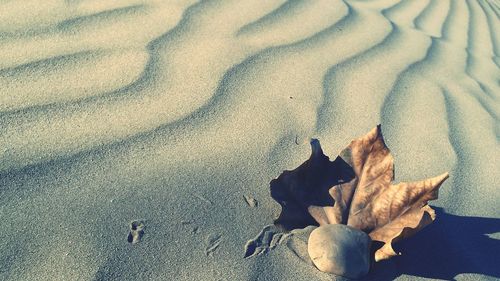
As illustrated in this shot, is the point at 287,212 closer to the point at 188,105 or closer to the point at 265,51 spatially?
the point at 188,105

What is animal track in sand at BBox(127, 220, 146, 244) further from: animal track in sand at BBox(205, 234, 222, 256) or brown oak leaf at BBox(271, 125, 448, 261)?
brown oak leaf at BBox(271, 125, 448, 261)

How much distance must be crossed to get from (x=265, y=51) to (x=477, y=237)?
39.6 inches

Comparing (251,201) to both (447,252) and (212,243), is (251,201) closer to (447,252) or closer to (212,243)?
(212,243)

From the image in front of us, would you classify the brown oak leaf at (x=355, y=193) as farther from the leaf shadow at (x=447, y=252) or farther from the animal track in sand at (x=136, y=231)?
the animal track in sand at (x=136, y=231)

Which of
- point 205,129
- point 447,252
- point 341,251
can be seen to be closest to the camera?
point 341,251

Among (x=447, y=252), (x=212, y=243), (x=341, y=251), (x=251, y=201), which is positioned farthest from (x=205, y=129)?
(x=447, y=252)

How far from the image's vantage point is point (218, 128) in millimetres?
1601

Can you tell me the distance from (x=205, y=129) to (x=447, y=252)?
69 cm

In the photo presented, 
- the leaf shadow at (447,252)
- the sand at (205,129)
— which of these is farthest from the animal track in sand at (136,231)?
the leaf shadow at (447,252)

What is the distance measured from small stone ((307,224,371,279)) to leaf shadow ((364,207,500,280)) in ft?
0.13

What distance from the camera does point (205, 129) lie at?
1583 mm

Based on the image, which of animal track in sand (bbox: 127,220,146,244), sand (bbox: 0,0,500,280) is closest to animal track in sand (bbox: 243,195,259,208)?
sand (bbox: 0,0,500,280)

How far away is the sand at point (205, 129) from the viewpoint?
1.20 meters

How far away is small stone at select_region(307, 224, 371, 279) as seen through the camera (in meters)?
1.19
